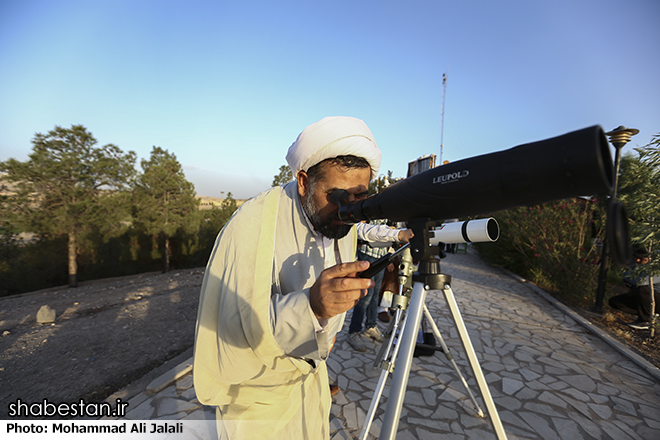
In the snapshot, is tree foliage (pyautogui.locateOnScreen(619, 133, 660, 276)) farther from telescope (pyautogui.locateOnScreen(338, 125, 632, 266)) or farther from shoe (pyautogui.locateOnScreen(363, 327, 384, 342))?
telescope (pyautogui.locateOnScreen(338, 125, 632, 266))

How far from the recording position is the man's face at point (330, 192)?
4.10ft

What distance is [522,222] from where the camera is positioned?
830 cm

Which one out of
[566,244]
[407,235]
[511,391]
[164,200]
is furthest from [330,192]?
[164,200]

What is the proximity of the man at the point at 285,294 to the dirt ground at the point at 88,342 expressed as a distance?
3004mm

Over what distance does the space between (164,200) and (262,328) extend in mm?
11583

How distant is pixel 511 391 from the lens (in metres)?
3.29

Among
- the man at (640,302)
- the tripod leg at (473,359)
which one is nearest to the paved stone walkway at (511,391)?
the man at (640,302)

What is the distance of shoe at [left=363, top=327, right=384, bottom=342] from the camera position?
14.5 feet

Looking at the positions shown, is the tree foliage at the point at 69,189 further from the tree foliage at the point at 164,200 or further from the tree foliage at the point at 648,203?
the tree foliage at the point at 648,203

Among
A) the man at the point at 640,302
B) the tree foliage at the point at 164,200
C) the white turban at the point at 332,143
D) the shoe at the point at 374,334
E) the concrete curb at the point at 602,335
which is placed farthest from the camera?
the tree foliage at the point at 164,200

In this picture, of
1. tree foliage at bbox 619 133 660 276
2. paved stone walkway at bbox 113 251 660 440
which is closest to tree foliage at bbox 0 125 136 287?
paved stone walkway at bbox 113 251 660 440

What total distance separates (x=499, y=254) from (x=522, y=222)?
277 centimetres

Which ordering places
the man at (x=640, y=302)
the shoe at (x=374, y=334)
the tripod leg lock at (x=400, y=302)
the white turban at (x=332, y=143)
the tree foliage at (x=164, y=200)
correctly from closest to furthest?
the white turban at (x=332, y=143)
the tripod leg lock at (x=400, y=302)
the shoe at (x=374, y=334)
the man at (x=640, y=302)
the tree foliage at (x=164, y=200)

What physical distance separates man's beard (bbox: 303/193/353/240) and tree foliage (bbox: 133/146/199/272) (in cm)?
1085
